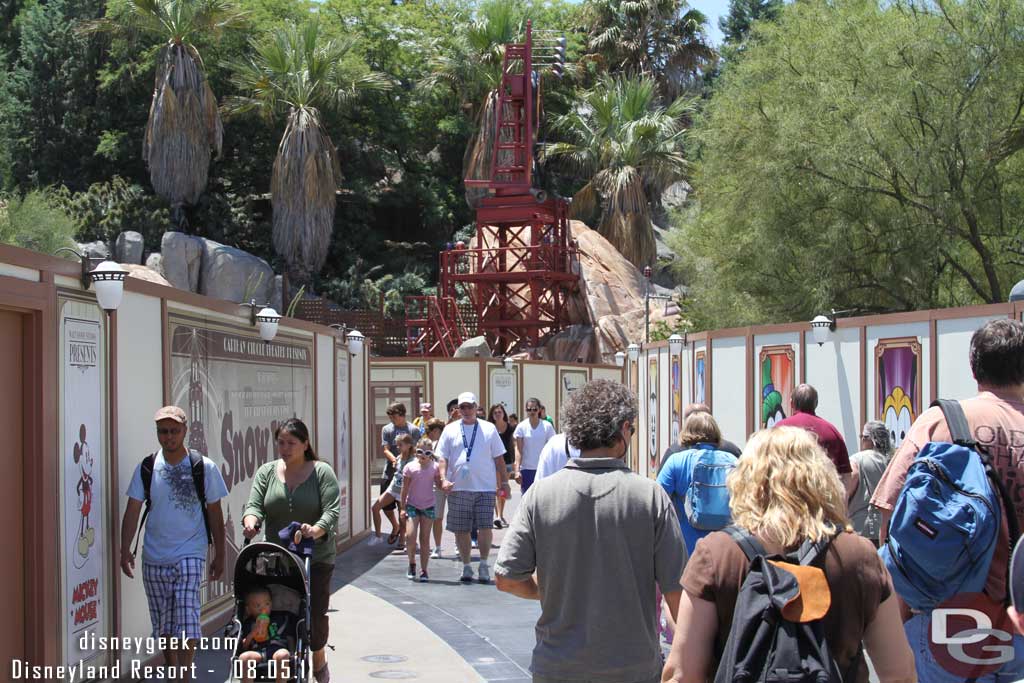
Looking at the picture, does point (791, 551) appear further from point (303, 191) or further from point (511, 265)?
point (303, 191)

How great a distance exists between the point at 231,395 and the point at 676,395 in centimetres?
1098

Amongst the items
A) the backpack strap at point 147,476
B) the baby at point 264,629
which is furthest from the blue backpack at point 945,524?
the backpack strap at point 147,476

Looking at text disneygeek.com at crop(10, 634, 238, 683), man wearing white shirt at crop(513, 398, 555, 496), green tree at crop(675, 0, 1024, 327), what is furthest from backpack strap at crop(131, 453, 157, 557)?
green tree at crop(675, 0, 1024, 327)

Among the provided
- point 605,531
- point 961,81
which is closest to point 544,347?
point 961,81

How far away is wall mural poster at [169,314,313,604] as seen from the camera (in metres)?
8.63

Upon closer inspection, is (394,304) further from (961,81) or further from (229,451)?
(229,451)

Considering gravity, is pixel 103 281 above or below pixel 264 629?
above

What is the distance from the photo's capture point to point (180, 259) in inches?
1476

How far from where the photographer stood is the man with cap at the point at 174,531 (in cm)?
668

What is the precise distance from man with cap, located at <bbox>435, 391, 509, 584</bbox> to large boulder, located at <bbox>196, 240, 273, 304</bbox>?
27747mm

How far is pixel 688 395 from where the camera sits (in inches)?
720

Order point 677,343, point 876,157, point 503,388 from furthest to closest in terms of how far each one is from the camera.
Result: point 503,388 → point 876,157 → point 677,343

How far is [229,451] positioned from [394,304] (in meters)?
30.2

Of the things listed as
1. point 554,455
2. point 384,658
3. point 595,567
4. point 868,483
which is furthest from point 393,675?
point 595,567
